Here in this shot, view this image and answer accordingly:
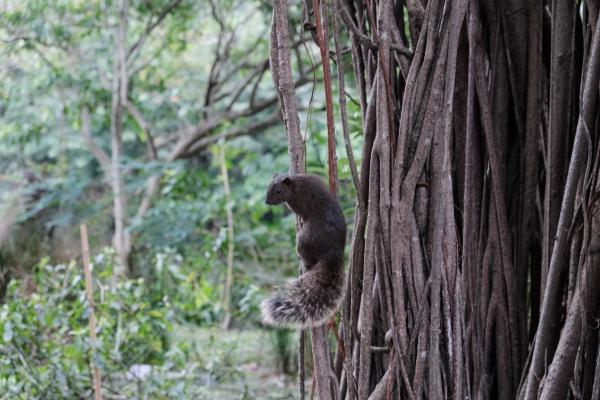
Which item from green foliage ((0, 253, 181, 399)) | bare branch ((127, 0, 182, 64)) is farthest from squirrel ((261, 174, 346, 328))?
bare branch ((127, 0, 182, 64))

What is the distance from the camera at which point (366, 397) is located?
1.76m

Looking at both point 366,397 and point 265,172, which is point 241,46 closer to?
point 265,172

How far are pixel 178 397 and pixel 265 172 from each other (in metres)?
4.20

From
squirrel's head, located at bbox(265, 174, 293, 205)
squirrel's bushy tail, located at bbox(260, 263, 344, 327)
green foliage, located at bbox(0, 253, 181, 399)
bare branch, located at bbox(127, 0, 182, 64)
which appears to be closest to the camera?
squirrel's bushy tail, located at bbox(260, 263, 344, 327)

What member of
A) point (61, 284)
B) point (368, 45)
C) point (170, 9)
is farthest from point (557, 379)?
point (170, 9)

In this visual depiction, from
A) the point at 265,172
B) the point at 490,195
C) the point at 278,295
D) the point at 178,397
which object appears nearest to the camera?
the point at 278,295

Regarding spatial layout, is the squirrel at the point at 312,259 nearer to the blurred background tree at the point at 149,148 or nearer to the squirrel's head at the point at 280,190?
the squirrel's head at the point at 280,190

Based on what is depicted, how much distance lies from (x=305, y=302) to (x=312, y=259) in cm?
22

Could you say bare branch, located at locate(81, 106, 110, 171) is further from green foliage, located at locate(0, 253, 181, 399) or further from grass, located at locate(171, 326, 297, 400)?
green foliage, located at locate(0, 253, 181, 399)

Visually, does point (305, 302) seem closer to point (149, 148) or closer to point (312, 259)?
point (312, 259)

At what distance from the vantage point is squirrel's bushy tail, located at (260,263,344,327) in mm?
1524

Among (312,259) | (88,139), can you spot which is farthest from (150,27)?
(312,259)

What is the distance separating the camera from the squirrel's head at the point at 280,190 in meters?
1.94

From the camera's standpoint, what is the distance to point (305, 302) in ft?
5.09
